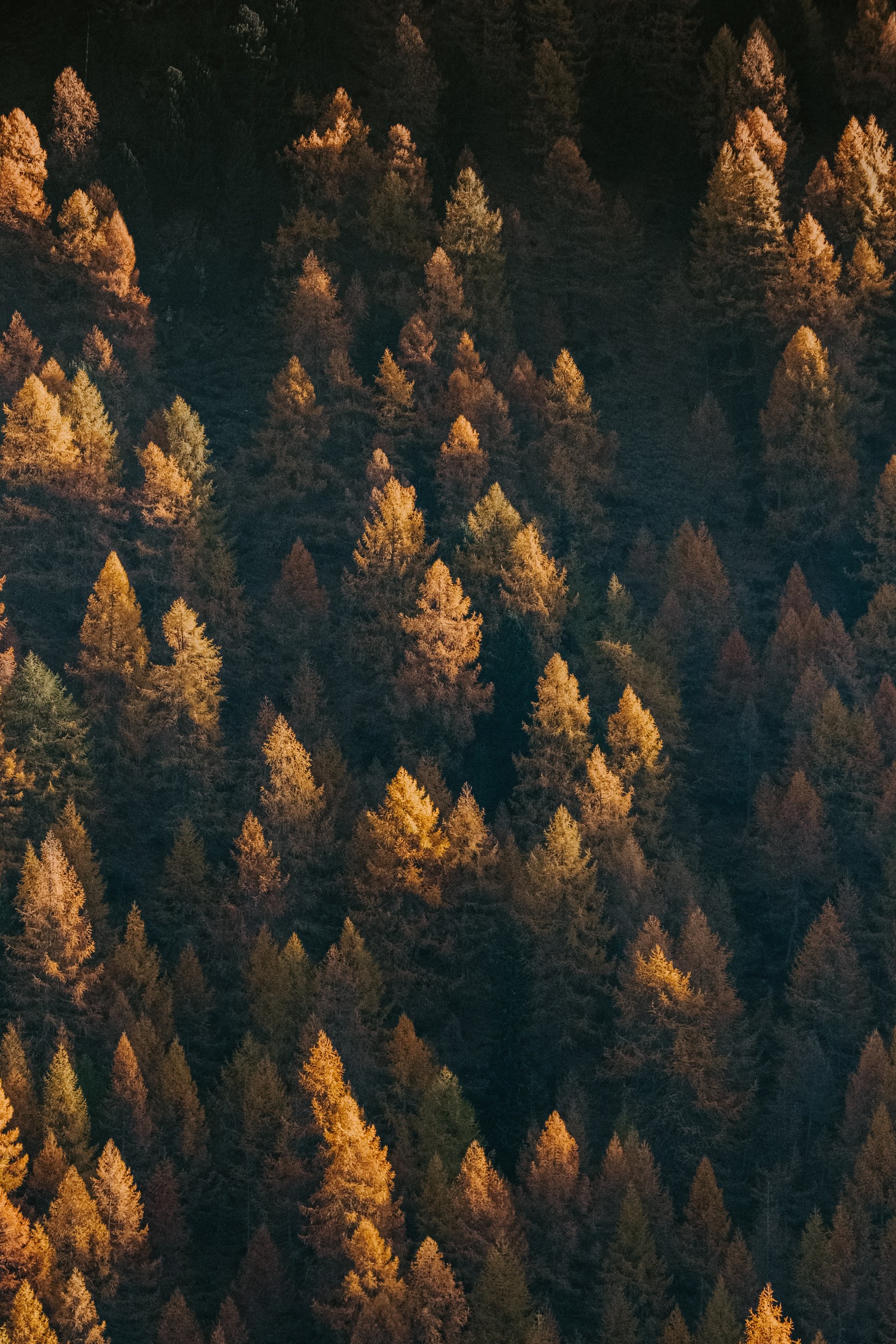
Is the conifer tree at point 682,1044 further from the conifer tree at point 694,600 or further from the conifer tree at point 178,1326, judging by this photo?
the conifer tree at point 694,600

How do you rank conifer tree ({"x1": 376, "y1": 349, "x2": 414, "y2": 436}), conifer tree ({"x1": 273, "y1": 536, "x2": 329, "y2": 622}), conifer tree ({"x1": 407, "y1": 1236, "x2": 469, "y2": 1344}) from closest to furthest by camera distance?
conifer tree ({"x1": 407, "y1": 1236, "x2": 469, "y2": 1344})
conifer tree ({"x1": 273, "y1": 536, "x2": 329, "y2": 622})
conifer tree ({"x1": 376, "y1": 349, "x2": 414, "y2": 436})

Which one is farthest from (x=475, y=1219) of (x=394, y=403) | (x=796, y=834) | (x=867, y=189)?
(x=867, y=189)

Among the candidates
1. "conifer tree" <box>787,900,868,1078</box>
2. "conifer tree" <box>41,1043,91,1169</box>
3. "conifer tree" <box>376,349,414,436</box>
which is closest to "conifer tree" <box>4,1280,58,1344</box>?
"conifer tree" <box>41,1043,91,1169</box>

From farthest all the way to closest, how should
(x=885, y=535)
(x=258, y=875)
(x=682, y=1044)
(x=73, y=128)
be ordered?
(x=73, y=128), (x=885, y=535), (x=258, y=875), (x=682, y=1044)

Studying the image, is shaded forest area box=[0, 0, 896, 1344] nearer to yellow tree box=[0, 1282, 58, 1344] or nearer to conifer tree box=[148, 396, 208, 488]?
yellow tree box=[0, 1282, 58, 1344]

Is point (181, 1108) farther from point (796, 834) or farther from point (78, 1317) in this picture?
point (796, 834)
